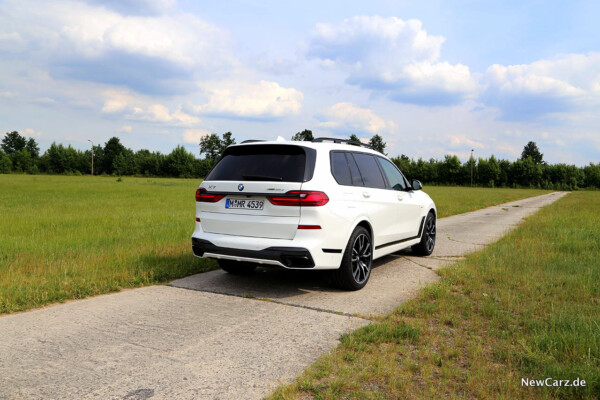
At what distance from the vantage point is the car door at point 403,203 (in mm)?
6922

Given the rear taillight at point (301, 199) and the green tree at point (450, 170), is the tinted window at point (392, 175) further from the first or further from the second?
the green tree at point (450, 170)

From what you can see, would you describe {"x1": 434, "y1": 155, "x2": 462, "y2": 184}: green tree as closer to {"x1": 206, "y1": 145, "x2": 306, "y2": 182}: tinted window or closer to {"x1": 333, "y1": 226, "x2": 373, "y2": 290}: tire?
{"x1": 333, "y1": 226, "x2": 373, "y2": 290}: tire

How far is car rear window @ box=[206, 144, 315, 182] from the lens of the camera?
5.09 metres

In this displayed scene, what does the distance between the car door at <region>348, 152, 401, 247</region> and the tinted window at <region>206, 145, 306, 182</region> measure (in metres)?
1.11

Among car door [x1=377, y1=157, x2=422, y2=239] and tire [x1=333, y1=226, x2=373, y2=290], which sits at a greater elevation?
car door [x1=377, y1=157, x2=422, y2=239]

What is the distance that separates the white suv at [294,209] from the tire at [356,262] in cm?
1

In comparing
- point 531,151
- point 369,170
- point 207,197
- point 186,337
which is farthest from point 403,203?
point 531,151

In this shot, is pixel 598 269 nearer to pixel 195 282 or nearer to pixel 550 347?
pixel 550 347

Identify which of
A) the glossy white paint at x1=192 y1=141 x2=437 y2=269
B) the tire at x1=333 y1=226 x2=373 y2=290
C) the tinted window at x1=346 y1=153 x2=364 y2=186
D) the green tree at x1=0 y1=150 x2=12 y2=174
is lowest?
the tire at x1=333 y1=226 x2=373 y2=290

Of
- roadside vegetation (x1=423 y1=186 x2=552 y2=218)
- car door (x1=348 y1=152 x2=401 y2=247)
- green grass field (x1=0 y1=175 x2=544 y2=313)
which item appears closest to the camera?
green grass field (x1=0 y1=175 x2=544 y2=313)

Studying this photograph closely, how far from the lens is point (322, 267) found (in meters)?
5.04

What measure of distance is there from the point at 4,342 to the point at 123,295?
1640 millimetres

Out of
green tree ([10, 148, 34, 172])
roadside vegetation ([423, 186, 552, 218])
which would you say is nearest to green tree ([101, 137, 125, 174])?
green tree ([10, 148, 34, 172])

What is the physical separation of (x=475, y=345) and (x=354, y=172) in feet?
9.30
